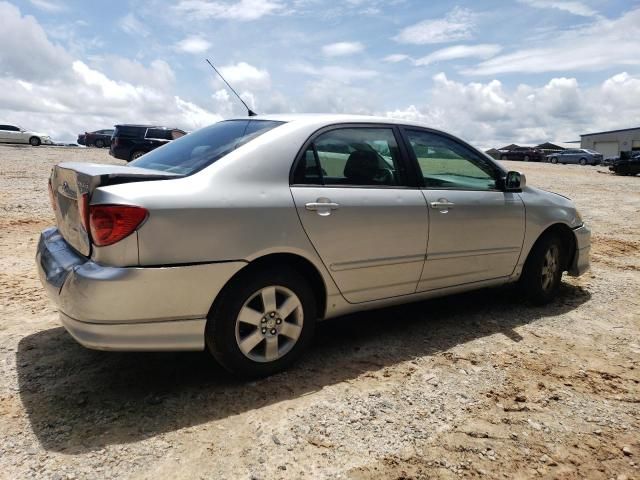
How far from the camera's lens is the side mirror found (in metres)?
4.35

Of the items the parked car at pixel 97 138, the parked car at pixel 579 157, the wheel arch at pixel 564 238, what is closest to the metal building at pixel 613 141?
the parked car at pixel 579 157

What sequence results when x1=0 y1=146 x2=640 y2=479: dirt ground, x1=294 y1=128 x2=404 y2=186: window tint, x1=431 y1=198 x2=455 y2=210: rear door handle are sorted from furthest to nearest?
x1=431 y1=198 x2=455 y2=210: rear door handle → x1=294 y1=128 x2=404 y2=186: window tint → x1=0 y1=146 x2=640 y2=479: dirt ground

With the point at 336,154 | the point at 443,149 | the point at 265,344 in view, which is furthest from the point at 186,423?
the point at 443,149

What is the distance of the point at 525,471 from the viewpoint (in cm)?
238

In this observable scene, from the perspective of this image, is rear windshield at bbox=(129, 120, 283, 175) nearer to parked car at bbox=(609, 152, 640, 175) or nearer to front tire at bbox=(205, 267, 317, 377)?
front tire at bbox=(205, 267, 317, 377)

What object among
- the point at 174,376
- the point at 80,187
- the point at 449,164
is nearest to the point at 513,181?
the point at 449,164

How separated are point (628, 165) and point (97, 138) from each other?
34252mm

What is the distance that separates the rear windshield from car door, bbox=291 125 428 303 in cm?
40

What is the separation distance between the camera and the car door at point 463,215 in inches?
150

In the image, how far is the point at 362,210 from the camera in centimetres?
335

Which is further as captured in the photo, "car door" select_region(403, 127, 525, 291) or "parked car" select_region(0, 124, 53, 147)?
"parked car" select_region(0, 124, 53, 147)

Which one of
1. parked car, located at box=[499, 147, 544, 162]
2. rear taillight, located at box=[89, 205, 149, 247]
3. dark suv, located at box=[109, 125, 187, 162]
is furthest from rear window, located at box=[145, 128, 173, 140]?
parked car, located at box=[499, 147, 544, 162]

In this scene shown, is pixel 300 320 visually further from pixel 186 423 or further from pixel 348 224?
pixel 186 423

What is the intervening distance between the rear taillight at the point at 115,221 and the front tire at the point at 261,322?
62 centimetres
